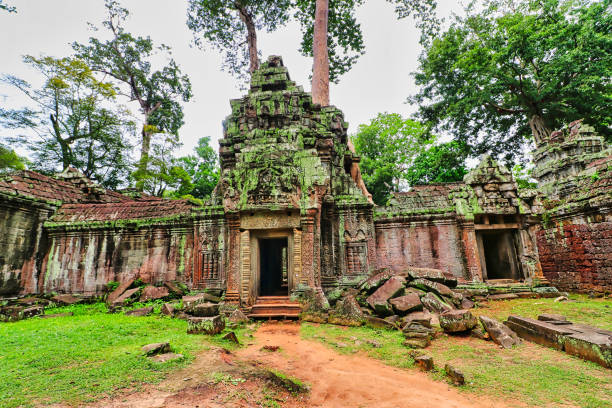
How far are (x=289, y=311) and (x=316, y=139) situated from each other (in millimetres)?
5418

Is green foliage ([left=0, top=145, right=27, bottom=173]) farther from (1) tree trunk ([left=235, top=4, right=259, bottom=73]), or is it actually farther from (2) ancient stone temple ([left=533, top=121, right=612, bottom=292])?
(2) ancient stone temple ([left=533, top=121, right=612, bottom=292])

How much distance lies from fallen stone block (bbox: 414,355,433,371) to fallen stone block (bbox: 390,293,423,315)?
218 cm

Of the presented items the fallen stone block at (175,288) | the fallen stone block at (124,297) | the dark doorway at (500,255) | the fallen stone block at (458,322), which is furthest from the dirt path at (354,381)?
the dark doorway at (500,255)

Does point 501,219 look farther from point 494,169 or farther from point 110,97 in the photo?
point 110,97

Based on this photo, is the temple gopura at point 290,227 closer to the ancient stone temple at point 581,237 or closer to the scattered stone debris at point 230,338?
the ancient stone temple at point 581,237

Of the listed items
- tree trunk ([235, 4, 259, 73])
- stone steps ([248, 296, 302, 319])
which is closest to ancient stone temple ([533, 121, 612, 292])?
stone steps ([248, 296, 302, 319])

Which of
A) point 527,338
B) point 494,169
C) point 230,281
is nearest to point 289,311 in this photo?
point 230,281

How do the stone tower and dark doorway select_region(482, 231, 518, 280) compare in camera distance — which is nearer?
the stone tower

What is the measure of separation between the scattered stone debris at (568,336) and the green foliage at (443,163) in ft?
58.1

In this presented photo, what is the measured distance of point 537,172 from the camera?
17.2m

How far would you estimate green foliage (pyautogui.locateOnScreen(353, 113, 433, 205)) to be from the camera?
24.1 metres

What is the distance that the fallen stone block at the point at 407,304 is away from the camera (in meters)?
6.06

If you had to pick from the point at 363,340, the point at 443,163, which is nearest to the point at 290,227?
the point at 363,340

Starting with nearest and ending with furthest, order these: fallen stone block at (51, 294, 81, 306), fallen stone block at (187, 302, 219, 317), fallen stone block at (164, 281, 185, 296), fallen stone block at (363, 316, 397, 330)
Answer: fallen stone block at (363, 316, 397, 330), fallen stone block at (187, 302, 219, 317), fallen stone block at (164, 281, 185, 296), fallen stone block at (51, 294, 81, 306)
